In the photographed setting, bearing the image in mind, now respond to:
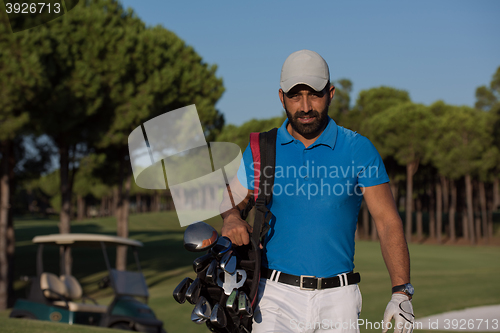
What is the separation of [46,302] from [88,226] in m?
48.0

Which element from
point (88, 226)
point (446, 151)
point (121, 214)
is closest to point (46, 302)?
point (121, 214)

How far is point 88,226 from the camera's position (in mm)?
56750

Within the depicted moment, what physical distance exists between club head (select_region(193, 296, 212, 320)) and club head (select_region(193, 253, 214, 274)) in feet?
0.46

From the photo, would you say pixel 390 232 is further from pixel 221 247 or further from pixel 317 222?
pixel 221 247

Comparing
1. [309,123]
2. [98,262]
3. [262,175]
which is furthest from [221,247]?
[98,262]

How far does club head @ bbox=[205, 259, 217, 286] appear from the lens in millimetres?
2412

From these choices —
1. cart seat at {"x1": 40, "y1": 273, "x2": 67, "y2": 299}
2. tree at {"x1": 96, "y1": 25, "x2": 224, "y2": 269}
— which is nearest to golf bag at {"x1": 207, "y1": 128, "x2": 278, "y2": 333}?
cart seat at {"x1": 40, "y1": 273, "x2": 67, "y2": 299}

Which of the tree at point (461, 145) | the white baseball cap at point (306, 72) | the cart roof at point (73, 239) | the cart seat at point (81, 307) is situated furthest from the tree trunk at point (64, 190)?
the tree at point (461, 145)

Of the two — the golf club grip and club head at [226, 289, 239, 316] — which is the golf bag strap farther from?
club head at [226, 289, 239, 316]

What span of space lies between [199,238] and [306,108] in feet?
3.13

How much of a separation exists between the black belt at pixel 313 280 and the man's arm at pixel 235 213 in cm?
33

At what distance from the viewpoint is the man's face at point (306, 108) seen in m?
2.83

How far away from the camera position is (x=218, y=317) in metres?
2.41

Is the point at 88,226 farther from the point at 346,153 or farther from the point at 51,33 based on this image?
the point at 346,153
